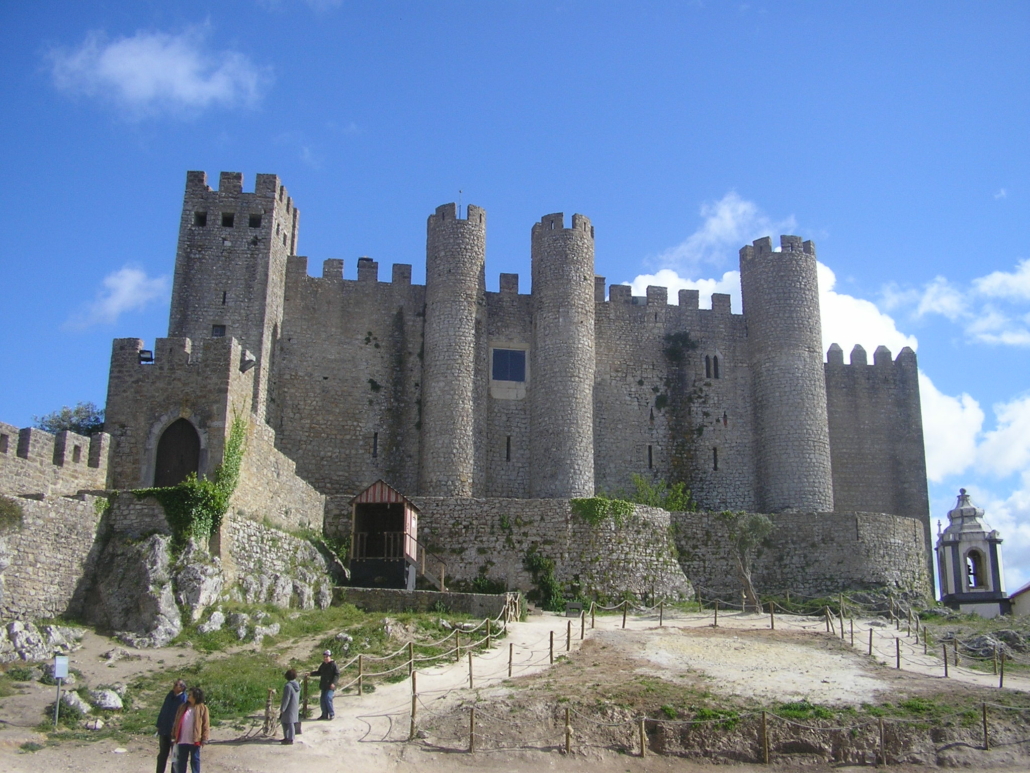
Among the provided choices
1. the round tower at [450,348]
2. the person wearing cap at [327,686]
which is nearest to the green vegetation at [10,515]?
the person wearing cap at [327,686]

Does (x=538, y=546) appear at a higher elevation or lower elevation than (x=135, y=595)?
higher

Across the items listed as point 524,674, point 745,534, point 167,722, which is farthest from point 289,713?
point 745,534

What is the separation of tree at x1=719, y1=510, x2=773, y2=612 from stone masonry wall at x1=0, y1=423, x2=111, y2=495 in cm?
1892

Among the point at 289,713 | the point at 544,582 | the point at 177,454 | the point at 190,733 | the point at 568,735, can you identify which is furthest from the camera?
the point at 544,582

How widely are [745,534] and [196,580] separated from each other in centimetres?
1811

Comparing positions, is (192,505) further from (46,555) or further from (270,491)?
(270,491)

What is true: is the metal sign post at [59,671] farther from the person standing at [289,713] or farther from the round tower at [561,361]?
the round tower at [561,361]

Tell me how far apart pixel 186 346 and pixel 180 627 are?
7807 millimetres

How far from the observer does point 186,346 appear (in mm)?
28484

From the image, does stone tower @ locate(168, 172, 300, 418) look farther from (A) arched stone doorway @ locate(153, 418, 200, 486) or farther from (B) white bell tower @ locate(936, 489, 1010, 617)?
(B) white bell tower @ locate(936, 489, 1010, 617)

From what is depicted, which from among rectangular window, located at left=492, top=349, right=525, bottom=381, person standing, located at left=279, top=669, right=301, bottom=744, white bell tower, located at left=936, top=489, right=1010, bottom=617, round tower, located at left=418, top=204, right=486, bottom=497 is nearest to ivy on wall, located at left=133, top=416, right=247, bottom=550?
person standing, located at left=279, top=669, right=301, bottom=744

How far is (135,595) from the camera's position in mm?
23734

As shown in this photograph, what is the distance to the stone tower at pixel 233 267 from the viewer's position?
36375mm

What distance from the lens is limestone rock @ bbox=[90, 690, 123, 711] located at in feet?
63.9
